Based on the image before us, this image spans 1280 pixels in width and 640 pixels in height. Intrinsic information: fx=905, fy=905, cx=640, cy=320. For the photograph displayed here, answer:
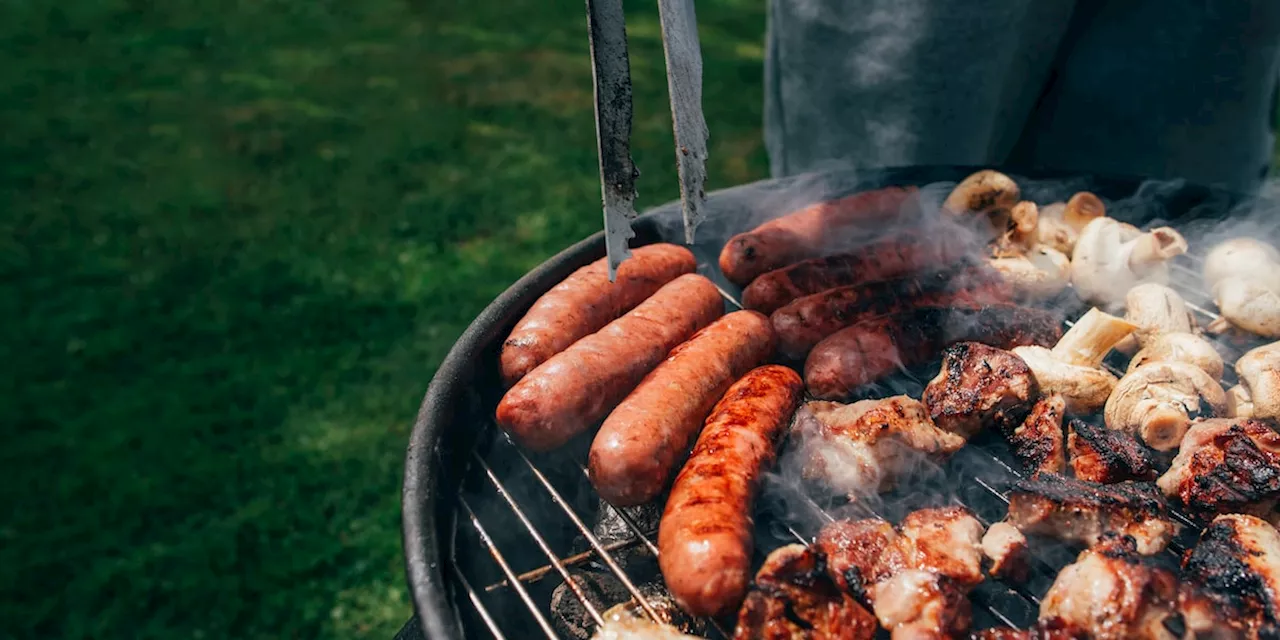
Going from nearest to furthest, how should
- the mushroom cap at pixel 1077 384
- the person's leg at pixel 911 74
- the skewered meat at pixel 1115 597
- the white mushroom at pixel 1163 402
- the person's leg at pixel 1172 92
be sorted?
the skewered meat at pixel 1115 597 < the white mushroom at pixel 1163 402 < the mushroom cap at pixel 1077 384 < the person's leg at pixel 1172 92 < the person's leg at pixel 911 74

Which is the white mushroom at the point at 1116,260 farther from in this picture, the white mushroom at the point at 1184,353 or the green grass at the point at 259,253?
the green grass at the point at 259,253

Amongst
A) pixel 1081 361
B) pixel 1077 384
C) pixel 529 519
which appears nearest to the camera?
pixel 529 519

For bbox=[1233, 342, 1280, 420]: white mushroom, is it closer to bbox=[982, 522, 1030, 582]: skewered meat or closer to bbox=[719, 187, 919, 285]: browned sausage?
bbox=[982, 522, 1030, 582]: skewered meat

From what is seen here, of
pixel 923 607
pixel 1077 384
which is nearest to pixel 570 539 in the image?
pixel 923 607

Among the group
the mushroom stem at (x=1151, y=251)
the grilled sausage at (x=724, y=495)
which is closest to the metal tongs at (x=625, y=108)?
the grilled sausage at (x=724, y=495)

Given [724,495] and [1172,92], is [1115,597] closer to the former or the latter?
[724,495]
